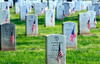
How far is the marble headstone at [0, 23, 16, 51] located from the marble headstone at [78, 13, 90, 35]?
217 inches

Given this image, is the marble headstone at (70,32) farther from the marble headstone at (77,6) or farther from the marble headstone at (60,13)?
the marble headstone at (77,6)

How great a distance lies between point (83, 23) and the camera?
20.0 metres

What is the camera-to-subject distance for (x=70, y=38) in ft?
53.0

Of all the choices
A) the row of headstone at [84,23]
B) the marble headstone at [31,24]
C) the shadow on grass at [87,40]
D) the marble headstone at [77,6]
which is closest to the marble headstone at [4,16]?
the marble headstone at [31,24]

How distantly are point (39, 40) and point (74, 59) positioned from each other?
4.79 meters

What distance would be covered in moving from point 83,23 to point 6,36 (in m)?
5.86

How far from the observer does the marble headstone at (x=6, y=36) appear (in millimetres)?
15367

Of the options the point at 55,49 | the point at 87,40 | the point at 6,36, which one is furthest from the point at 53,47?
the point at 87,40

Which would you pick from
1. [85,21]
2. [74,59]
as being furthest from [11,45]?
[85,21]

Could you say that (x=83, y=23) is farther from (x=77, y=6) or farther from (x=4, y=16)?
(x=77, y=6)

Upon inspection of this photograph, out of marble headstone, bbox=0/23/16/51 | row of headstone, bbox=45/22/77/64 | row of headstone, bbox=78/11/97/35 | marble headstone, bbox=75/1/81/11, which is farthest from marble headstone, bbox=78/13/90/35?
marble headstone, bbox=75/1/81/11

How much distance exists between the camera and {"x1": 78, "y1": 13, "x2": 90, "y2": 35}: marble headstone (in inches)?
784

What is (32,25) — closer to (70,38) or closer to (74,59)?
(70,38)

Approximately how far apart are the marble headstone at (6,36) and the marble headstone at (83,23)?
5.52 meters
